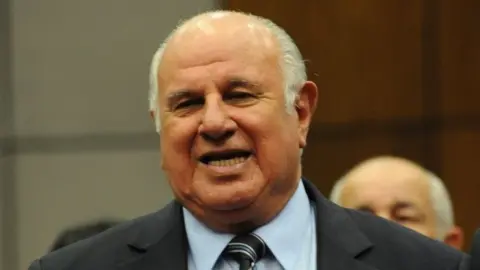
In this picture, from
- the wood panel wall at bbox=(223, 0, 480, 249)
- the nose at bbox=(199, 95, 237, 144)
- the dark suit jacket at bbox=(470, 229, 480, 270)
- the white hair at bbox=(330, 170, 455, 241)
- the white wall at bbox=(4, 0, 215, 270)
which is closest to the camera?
the dark suit jacket at bbox=(470, 229, 480, 270)

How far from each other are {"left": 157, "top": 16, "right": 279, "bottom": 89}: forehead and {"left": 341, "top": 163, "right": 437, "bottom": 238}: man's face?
0.94 meters

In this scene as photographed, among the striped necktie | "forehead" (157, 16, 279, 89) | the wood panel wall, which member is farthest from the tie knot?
the wood panel wall

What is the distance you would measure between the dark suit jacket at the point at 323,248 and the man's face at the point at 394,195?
0.71 meters

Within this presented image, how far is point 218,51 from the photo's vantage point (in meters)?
2.25

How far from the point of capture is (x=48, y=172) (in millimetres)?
4926

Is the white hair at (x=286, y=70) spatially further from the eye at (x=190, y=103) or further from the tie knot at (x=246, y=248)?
the tie knot at (x=246, y=248)

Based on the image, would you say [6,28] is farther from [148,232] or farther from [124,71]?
[148,232]

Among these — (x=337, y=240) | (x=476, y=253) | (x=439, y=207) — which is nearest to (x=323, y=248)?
(x=337, y=240)

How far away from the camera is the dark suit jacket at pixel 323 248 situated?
7.50ft

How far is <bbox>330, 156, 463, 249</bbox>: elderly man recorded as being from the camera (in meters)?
3.12

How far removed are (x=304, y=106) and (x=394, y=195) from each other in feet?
2.79

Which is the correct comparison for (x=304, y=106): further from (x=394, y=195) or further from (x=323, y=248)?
(x=394, y=195)

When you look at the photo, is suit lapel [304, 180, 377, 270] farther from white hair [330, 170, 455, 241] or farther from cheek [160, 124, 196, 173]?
white hair [330, 170, 455, 241]

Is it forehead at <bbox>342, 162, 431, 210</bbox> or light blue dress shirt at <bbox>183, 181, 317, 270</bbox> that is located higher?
light blue dress shirt at <bbox>183, 181, 317, 270</bbox>
